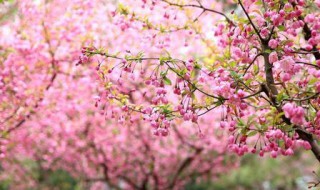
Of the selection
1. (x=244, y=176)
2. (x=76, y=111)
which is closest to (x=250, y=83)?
(x=76, y=111)

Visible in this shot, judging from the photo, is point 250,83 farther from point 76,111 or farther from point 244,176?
point 244,176

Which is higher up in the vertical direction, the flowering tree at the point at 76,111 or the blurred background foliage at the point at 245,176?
the flowering tree at the point at 76,111

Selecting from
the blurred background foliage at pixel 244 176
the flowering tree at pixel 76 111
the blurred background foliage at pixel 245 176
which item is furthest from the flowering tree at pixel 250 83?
the blurred background foliage at pixel 245 176

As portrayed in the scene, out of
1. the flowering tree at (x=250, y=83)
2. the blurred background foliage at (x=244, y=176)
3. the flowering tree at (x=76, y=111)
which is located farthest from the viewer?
the blurred background foliage at (x=244, y=176)

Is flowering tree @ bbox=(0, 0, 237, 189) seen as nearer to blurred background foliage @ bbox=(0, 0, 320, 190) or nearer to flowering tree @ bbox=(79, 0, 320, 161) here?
flowering tree @ bbox=(79, 0, 320, 161)

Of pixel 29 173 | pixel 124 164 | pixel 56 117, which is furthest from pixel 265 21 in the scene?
pixel 29 173

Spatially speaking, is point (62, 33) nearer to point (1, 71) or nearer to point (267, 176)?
point (1, 71)

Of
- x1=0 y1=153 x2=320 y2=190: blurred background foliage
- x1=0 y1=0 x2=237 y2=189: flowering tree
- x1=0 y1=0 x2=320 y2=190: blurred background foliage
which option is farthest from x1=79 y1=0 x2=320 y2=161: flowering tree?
x1=0 y1=153 x2=320 y2=190: blurred background foliage

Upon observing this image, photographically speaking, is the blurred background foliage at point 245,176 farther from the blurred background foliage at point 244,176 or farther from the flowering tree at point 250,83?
the flowering tree at point 250,83

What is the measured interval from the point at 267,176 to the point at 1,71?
13.6 meters

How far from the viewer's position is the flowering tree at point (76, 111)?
7.54 meters

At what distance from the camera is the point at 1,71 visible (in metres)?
7.17

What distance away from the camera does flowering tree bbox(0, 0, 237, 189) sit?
754 cm

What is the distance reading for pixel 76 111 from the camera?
34.7 feet
